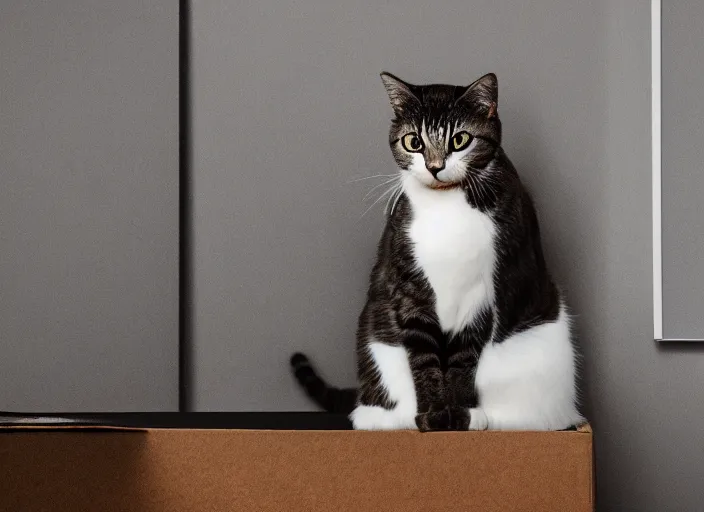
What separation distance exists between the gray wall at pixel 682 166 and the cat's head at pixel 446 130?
1.30 feet

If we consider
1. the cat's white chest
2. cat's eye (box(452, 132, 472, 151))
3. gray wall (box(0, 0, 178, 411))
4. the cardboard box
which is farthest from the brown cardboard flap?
cat's eye (box(452, 132, 472, 151))

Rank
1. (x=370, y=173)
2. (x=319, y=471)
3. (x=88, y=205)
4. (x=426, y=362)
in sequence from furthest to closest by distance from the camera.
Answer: (x=370, y=173)
(x=88, y=205)
(x=426, y=362)
(x=319, y=471)

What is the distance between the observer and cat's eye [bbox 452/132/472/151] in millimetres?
1071

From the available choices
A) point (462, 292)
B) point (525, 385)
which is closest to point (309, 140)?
point (462, 292)

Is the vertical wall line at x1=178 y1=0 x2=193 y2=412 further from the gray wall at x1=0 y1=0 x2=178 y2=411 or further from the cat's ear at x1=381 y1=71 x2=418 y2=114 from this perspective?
the cat's ear at x1=381 y1=71 x2=418 y2=114

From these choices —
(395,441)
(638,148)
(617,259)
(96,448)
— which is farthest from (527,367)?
(96,448)

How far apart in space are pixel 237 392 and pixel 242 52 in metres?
0.68

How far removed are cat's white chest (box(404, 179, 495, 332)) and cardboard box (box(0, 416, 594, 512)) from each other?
0.19 metres

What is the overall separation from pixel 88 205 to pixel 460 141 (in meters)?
0.68

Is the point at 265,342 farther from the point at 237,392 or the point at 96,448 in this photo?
the point at 96,448

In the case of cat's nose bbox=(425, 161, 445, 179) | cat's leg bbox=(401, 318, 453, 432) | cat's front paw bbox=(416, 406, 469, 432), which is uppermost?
cat's nose bbox=(425, 161, 445, 179)

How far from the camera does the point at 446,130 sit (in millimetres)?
1066

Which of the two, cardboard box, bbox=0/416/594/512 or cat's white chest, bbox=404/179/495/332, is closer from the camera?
cardboard box, bbox=0/416/594/512

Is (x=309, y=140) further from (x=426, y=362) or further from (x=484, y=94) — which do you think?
(x=426, y=362)
